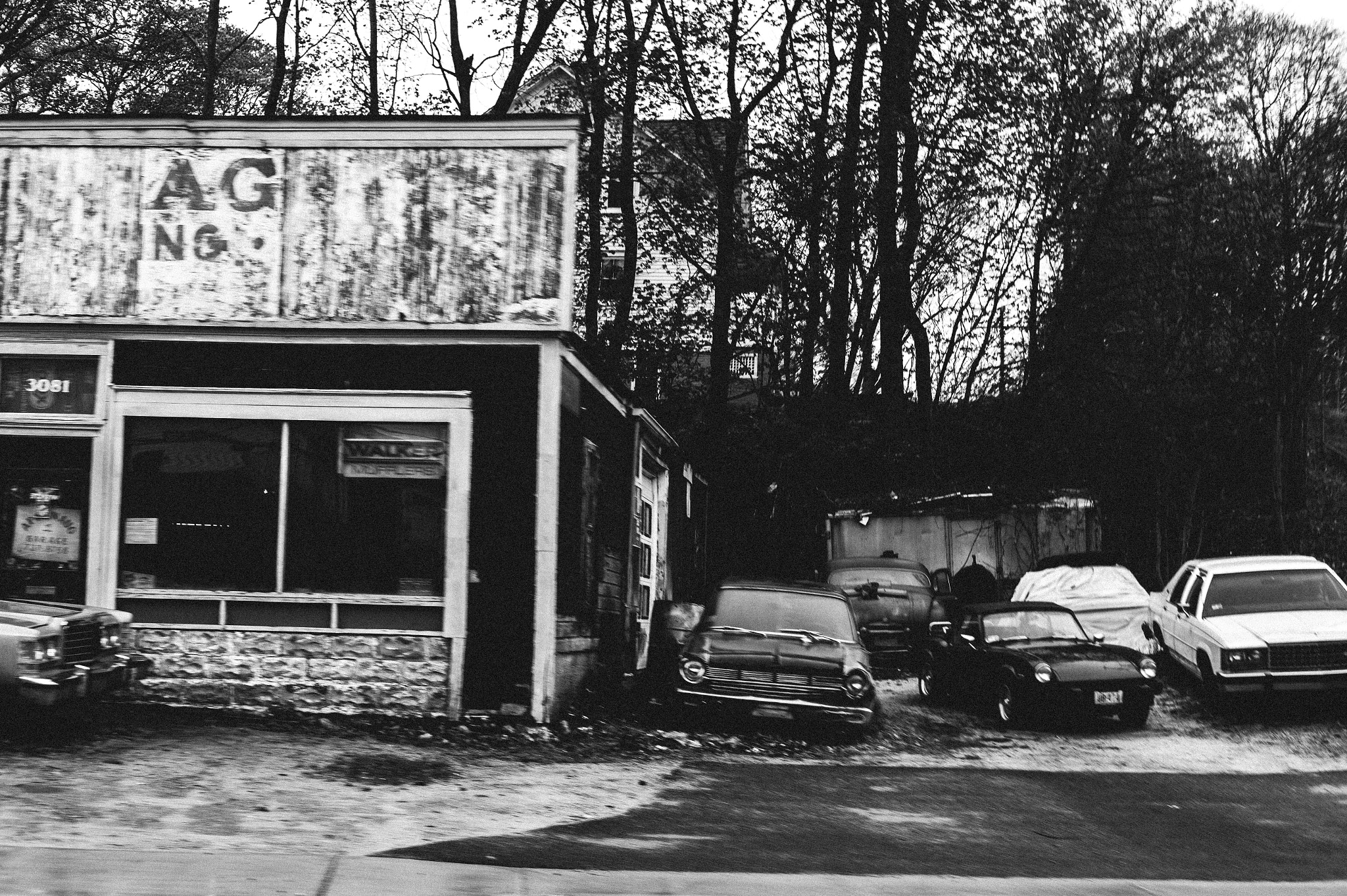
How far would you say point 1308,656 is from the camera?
13984 mm

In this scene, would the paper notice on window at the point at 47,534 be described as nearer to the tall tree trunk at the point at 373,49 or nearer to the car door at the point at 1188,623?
the car door at the point at 1188,623

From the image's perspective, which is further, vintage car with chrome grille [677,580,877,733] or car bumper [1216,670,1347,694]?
car bumper [1216,670,1347,694]

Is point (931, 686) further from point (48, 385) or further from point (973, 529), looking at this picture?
point (48, 385)

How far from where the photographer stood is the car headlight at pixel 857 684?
41.4ft

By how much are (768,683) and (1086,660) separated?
12.5ft

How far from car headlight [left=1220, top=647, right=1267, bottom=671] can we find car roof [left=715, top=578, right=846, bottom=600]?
13.5 feet

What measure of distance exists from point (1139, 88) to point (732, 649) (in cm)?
2304

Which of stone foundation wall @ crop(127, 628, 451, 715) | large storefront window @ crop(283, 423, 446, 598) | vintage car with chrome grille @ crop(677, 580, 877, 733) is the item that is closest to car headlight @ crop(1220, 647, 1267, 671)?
vintage car with chrome grille @ crop(677, 580, 877, 733)

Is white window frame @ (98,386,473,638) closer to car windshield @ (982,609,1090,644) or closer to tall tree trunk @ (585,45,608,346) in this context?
car windshield @ (982,609,1090,644)

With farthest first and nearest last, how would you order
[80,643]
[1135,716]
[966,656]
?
[966,656] → [1135,716] → [80,643]

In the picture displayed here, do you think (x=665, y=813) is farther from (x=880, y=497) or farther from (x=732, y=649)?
(x=880, y=497)

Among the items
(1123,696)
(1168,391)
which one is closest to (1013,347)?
(1168,391)

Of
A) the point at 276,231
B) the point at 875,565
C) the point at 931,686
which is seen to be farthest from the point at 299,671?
the point at 875,565

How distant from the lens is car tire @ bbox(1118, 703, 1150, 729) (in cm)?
1400
